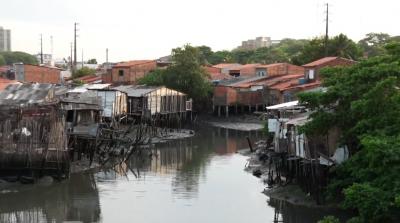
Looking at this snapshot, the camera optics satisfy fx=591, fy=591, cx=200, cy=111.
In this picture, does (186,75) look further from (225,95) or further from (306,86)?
(306,86)

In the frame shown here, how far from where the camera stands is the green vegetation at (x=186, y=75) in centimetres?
5259

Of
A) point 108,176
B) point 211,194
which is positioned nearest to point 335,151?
point 211,194

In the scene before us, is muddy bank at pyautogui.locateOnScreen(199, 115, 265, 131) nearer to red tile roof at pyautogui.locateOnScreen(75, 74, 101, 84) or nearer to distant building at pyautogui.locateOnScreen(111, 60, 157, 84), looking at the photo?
distant building at pyautogui.locateOnScreen(111, 60, 157, 84)

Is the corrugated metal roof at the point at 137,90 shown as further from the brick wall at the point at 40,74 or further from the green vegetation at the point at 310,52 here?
the green vegetation at the point at 310,52

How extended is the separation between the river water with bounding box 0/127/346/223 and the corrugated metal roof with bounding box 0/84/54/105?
4.66 m

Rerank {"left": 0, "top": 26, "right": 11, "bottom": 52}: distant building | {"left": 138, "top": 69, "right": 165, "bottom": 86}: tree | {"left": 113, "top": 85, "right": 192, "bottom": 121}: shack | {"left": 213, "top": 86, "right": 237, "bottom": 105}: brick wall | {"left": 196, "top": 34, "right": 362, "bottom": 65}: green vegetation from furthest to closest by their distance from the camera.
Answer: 1. {"left": 0, "top": 26, "right": 11, "bottom": 52}: distant building
2. {"left": 196, "top": 34, "right": 362, "bottom": 65}: green vegetation
3. {"left": 213, "top": 86, "right": 237, "bottom": 105}: brick wall
4. {"left": 138, "top": 69, "right": 165, "bottom": 86}: tree
5. {"left": 113, "top": 85, "right": 192, "bottom": 121}: shack

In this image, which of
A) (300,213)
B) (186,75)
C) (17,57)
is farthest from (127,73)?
(17,57)

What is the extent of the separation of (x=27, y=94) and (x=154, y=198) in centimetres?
1047

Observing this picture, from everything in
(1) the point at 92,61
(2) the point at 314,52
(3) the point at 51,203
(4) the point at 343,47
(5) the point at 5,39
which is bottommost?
(3) the point at 51,203

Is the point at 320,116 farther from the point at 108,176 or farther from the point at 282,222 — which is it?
the point at 108,176

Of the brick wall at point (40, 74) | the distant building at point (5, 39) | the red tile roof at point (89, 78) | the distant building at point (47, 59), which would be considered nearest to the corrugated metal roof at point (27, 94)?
the brick wall at point (40, 74)

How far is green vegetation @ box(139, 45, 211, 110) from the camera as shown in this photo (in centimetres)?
5259

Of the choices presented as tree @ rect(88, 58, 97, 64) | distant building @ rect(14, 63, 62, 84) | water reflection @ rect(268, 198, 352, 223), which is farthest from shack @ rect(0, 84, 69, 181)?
tree @ rect(88, 58, 97, 64)

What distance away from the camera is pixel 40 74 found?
57.8 meters
